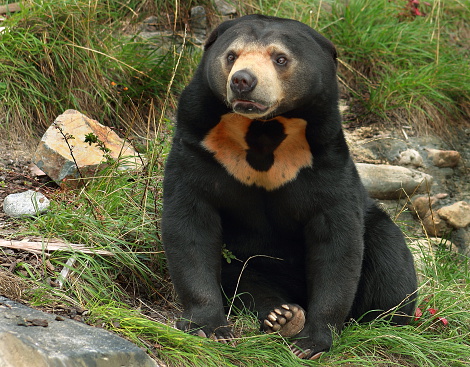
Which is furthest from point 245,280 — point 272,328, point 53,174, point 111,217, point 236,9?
point 236,9

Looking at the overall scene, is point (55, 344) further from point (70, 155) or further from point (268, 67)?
point (70, 155)

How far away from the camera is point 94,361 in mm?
3355

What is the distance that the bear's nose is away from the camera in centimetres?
Result: 363

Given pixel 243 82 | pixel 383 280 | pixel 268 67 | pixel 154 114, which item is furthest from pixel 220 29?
pixel 154 114

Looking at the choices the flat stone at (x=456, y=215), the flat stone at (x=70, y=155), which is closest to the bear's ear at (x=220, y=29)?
the flat stone at (x=70, y=155)

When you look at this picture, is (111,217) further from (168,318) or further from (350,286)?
(350,286)

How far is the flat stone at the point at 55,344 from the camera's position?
3211 mm

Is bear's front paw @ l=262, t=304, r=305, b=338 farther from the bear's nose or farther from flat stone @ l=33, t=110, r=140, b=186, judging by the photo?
flat stone @ l=33, t=110, r=140, b=186

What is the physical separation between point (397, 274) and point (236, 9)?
415cm

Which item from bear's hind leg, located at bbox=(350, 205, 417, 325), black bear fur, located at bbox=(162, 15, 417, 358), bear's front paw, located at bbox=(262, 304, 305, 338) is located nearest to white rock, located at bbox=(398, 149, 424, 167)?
bear's hind leg, located at bbox=(350, 205, 417, 325)

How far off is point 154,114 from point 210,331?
125 inches

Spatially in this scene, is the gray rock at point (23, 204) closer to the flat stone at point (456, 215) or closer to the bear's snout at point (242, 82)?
the bear's snout at point (242, 82)

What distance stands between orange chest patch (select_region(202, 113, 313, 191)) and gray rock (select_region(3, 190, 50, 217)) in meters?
1.46

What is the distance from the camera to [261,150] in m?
4.14
